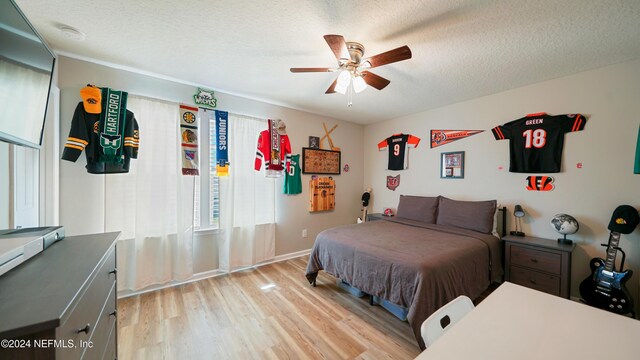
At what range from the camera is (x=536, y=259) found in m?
2.32

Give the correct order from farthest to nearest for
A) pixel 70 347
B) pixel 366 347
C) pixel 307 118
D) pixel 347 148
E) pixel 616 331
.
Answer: pixel 347 148, pixel 307 118, pixel 366 347, pixel 616 331, pixel 70 347

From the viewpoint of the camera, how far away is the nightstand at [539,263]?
2.14 m

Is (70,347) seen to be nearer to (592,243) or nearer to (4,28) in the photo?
(4,28)

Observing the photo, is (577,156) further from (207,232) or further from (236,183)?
(207,232)

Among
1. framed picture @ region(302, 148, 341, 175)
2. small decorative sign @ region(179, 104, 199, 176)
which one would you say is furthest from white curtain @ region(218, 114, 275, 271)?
framed picture @ region(302, 148, 341, 175)

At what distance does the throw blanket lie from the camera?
217 cm

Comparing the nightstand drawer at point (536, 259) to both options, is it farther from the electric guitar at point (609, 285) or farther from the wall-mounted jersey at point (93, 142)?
the wall-mounted jersey at point (93, 142)

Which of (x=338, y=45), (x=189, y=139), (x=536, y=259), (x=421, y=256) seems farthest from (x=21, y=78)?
(x=536, y=259)

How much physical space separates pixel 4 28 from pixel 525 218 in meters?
4.43

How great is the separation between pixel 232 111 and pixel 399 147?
2.87 metres

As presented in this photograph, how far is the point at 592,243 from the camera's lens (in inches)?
90.9

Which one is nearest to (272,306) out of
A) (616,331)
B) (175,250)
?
(175,250)

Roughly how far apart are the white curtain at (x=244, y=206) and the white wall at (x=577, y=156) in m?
2.84

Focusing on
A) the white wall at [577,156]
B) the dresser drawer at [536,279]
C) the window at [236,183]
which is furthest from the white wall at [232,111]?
the dresser drawer at [536,279]
